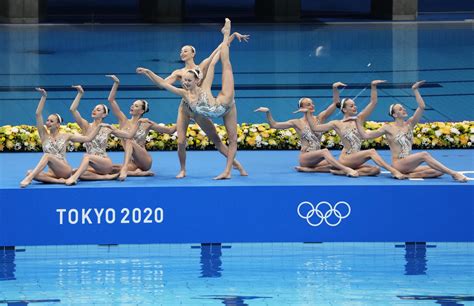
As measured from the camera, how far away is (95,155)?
11383 mm

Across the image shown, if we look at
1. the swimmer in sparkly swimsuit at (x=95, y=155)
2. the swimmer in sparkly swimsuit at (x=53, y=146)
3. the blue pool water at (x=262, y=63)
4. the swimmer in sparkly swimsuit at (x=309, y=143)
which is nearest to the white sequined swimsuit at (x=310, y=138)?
the swimmer in sparkly swimsuit at (x=309, y=143)

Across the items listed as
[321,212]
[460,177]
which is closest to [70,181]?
[321,212]

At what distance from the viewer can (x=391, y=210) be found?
11055mm

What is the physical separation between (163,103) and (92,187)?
6696mm

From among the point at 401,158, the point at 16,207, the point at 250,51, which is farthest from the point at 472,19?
the point at 16,207

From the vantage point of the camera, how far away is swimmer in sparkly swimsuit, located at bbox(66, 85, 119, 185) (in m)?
11.2

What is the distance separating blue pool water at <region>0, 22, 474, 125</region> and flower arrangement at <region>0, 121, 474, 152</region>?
97.2 inches

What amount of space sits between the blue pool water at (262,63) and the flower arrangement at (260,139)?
2.47 m

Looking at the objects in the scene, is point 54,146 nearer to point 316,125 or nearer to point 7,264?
point 7,264

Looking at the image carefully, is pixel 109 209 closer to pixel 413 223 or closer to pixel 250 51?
pixel 413 223

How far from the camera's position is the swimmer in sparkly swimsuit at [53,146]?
11.1 metres

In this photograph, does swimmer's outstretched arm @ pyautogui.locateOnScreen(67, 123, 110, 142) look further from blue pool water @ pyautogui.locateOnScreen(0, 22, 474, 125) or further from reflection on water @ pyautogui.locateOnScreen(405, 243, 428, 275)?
blue pool water @ pyautogui.locateOnScreen(0, 22, 474, 125)

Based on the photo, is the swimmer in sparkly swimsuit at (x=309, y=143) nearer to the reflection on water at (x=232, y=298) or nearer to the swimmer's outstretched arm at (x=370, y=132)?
the swimmer's outstretched arm at (x=370, y=132)

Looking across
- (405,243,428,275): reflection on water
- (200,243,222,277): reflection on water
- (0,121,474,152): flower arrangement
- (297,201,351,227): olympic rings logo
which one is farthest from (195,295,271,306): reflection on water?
(0,121,474,152): flower arrangement
